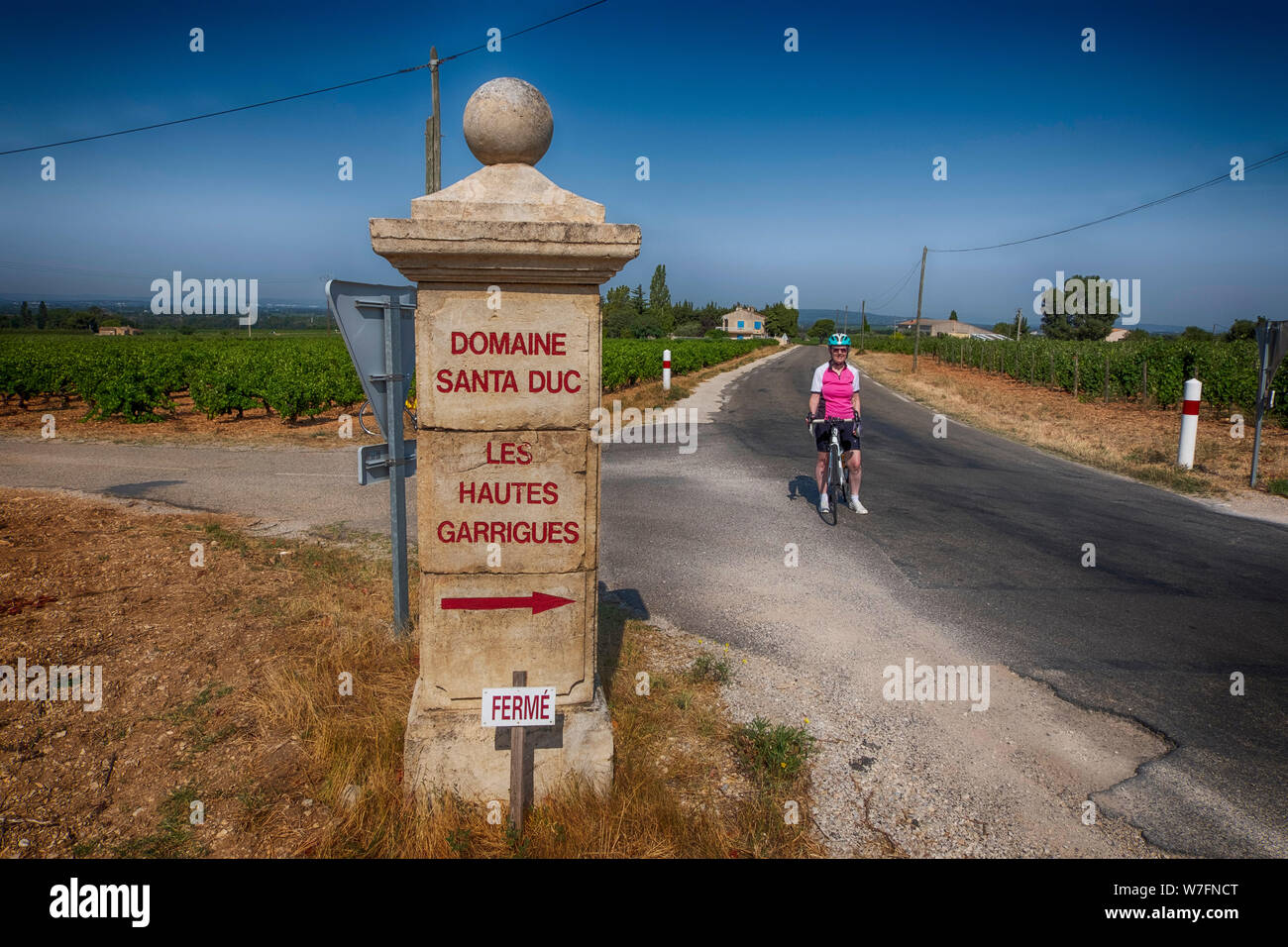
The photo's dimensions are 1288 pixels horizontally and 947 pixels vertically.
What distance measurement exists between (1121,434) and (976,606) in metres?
13.7

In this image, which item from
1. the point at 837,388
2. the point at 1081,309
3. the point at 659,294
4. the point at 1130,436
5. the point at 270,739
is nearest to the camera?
the point at 270,739

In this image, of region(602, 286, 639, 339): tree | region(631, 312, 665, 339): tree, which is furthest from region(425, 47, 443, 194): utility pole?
region(631, 312, 665, 339): tree

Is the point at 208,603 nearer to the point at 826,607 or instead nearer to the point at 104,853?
the point at 104,853

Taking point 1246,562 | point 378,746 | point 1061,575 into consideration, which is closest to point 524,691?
point 378,746

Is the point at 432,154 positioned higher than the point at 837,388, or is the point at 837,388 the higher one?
the point at 432,154

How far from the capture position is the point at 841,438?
7625 millimetres

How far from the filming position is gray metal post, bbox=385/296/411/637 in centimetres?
416

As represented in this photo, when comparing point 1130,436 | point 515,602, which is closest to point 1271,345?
point 1130,436

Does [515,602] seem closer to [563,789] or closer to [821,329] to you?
[563,789]

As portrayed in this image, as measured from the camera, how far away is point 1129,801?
10.3ft

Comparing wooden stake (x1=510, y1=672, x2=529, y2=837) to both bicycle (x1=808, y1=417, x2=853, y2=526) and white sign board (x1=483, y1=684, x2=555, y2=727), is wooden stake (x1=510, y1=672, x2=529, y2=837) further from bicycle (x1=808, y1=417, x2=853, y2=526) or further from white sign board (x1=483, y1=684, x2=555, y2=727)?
bicycle (x1=808, y1=417, x2=853, y2=526)

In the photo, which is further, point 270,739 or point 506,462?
point 270,739

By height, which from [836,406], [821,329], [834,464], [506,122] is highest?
[821,329]

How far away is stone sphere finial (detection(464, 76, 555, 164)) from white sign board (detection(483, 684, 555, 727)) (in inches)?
81.8
